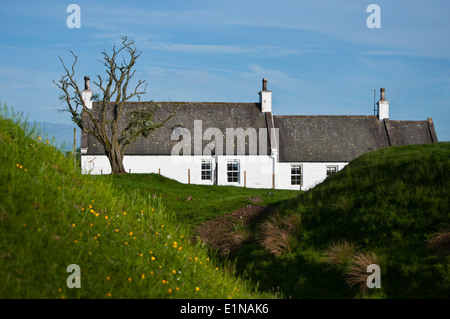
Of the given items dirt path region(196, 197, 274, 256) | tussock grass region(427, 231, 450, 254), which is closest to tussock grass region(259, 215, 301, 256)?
dirt path region(196, 197, 274, 256)

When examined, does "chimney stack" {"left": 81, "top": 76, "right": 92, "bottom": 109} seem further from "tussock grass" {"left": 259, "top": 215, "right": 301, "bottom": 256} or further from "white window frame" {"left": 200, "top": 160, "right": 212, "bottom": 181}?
"tussock grass" {"left": 259, "top": 215, "right": 301, "bottom": 256}

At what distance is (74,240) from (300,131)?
32467mm

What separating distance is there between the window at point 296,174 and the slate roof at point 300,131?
2.10 ft

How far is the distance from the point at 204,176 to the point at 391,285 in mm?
26312

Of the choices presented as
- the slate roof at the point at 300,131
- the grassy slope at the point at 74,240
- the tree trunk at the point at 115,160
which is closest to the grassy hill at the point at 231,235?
the grassy slope at the point at 74,240

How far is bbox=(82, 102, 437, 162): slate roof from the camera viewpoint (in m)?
35.8

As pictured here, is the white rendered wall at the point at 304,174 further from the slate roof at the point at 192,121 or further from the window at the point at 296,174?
the slate roof at the point at 192,121

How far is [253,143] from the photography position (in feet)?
119

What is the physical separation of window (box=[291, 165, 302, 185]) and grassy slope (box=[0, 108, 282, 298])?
86.9ft

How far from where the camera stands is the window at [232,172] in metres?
35.1

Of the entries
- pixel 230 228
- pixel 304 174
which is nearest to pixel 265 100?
pixel 304 174

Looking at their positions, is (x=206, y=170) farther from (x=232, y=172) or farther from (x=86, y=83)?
(x=86, y=83)

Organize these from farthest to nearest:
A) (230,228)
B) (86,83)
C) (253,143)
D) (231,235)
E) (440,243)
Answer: (86,83) < (253,143) < (230,228) < (231,235) < (440,243)
